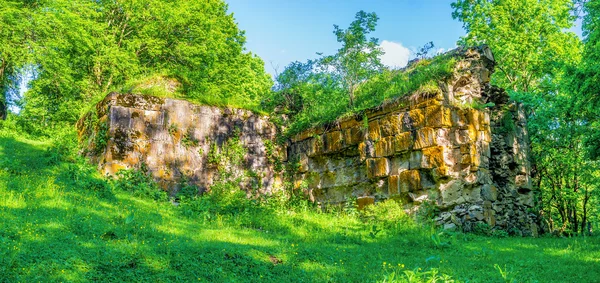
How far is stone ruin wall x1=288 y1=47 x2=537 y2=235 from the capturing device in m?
10.3

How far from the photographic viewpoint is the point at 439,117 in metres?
10.5

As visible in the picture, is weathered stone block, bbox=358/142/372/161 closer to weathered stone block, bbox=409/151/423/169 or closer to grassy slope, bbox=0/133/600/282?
weathered stone block, bbox=409/151/423/169

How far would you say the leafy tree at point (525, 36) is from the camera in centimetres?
1888

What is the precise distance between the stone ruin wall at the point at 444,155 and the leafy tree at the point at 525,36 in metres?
7.39

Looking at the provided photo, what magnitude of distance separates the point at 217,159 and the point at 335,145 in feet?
12.2

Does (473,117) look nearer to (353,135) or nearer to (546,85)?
(353,135)

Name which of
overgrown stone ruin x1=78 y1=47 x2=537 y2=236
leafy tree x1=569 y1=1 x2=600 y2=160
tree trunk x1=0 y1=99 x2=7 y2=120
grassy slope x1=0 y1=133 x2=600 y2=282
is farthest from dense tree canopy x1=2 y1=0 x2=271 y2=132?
leafy tree x1=569 y1=1 x2=600 y2=160

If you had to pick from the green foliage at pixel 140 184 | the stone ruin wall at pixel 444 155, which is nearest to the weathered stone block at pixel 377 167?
the stone ruin wall at pixel 444 155

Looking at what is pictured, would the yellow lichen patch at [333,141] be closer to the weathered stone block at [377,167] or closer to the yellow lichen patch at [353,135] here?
the yellow lichen patch at [353,135]

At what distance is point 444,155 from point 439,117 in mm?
978

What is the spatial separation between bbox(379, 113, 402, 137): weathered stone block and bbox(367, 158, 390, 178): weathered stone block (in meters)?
0.74

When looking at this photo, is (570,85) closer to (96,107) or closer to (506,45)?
(506,45)

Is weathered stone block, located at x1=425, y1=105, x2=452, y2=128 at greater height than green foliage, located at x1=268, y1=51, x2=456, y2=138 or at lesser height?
lesser

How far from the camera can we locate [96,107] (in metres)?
12.6
